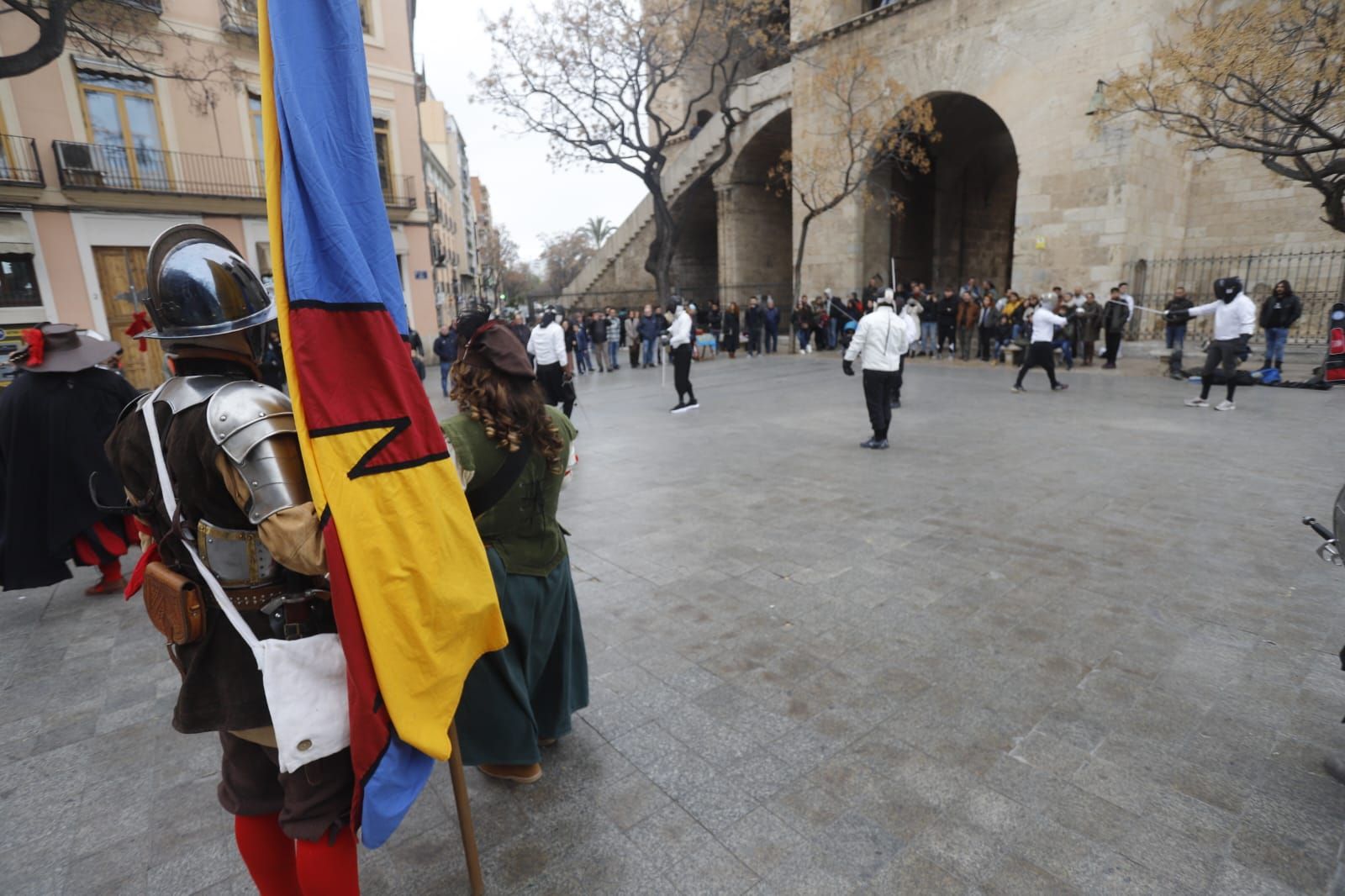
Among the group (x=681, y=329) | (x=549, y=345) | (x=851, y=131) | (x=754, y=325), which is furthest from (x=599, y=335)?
(x=549, y=345)

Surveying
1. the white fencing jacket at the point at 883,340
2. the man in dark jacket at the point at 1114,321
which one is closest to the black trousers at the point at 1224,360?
the man in dark jacket at the point at 1114,321

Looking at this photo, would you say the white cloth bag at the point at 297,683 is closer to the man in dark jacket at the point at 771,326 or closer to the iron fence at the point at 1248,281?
the iron fence at the point at 1248,281

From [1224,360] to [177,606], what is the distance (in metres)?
12.1

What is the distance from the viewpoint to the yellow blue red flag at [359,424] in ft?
5.08

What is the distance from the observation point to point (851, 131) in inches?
A: 728

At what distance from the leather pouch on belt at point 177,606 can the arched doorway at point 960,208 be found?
2454 cm

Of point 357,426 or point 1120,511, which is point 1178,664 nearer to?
point 1120,511

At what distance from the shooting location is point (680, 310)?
10188mm

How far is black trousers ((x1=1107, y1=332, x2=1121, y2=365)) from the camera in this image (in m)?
14.2

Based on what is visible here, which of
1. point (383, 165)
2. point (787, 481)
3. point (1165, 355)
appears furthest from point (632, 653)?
point (383, 165)

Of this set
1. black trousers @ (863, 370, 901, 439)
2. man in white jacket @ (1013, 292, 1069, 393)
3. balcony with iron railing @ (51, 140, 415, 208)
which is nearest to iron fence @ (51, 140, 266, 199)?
balcony with iron railing @ (51, 140, 415, 208)

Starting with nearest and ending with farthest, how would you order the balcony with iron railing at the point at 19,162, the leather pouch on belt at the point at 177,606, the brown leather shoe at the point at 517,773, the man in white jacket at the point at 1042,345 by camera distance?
the leather pouch on belt at the point at 177,606, the brown leather shoe at the point at 517,773, the man in white jacket at the point at 1042,345, the balcony with iron railing at the point at 19,162

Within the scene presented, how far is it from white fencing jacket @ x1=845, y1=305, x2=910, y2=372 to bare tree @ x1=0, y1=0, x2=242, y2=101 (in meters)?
9.20

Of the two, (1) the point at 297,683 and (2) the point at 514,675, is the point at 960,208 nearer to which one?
(2) the point at 514,675
